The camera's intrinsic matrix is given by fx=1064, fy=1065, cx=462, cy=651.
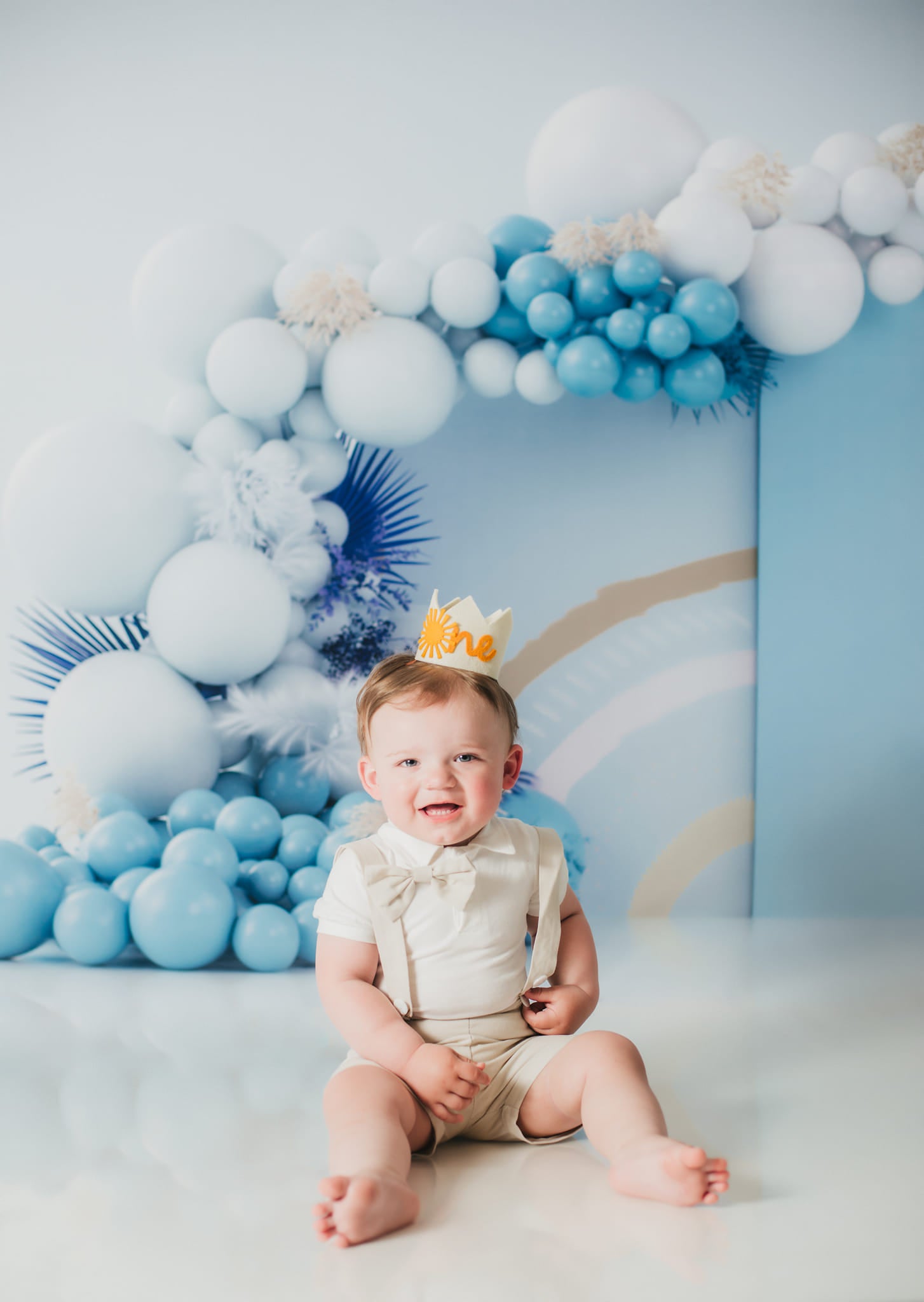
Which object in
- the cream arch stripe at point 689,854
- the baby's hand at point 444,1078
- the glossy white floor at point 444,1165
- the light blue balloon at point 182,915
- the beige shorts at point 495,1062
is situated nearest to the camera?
the glossy white floor at point 444,1165

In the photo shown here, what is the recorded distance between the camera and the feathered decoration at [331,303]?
238 centimetres

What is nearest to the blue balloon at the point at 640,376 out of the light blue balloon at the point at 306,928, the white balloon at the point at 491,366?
the white balloon at the point at 491,366

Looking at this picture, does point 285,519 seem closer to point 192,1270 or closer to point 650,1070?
point 650,1070

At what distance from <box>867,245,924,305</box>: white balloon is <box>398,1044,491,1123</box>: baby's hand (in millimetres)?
2146

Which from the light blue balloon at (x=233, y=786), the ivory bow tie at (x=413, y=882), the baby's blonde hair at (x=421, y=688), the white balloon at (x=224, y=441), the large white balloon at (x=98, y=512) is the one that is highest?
the white balloon at (x=224, y=441)

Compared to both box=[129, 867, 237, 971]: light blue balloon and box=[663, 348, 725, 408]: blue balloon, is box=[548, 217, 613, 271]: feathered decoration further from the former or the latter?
box=[129, 867, 237, 971]: light blue balloon

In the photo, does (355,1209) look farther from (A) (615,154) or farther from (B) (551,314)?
(A) (615,154)

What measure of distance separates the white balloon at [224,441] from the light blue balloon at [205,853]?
0.85 metres

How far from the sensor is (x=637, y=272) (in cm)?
230

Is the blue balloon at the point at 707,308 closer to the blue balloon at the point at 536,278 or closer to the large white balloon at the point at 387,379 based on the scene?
the blue balloon at the point at 536,278

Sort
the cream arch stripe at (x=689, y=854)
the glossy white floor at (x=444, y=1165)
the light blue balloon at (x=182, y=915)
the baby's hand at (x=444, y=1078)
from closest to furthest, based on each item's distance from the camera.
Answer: the glossy white floor at (x=444, y=1165), the baby's hand at (x=444, y=1078), the light blue balloon at (x=182, y=915), the cream arch stripe at (x=689, y=854)

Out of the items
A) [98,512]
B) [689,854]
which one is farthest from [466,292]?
[689,854]

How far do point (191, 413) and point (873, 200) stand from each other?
1677mm

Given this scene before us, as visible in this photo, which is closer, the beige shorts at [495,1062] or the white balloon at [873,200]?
Result: the beige shorts at [495,1062]
